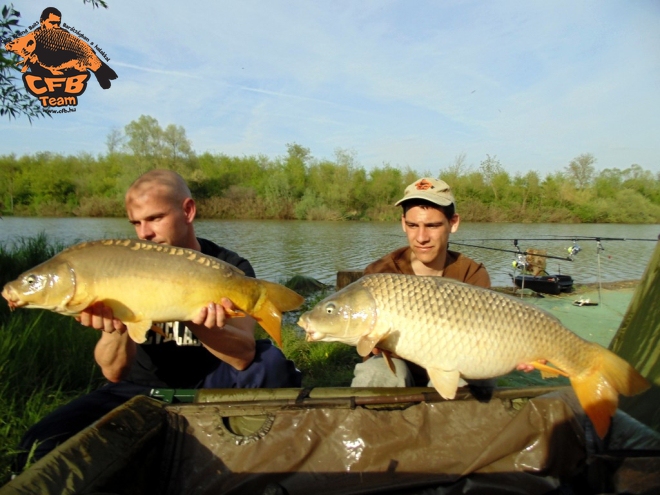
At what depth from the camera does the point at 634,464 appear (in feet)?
3.83

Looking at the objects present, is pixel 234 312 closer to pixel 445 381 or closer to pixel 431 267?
pixel 445 381

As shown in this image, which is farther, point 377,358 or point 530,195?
point 530,195

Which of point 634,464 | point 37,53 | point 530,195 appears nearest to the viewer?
point 634,464

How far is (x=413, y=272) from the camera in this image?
5.89 feet

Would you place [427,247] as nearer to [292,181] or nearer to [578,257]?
[578,257]

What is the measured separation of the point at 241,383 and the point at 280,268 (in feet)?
20.4

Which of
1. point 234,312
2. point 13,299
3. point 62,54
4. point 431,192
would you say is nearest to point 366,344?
point 234,312

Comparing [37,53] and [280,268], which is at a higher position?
[37,53]

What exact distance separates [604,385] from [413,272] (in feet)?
2.56

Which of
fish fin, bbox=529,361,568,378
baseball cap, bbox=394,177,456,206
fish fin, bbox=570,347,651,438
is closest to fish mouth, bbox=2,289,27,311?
baseball cap, bbox=394,177,456,206

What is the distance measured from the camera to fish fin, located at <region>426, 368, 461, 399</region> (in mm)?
1175

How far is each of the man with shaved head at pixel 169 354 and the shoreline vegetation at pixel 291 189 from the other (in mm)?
22452

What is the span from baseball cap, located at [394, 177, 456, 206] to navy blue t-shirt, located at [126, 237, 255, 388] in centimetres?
69

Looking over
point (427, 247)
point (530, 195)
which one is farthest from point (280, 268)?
point (530, 195)
